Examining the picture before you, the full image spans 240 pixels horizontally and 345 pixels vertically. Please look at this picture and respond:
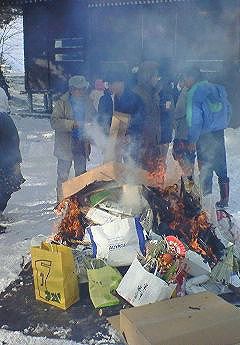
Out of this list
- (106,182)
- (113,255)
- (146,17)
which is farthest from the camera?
(146,17)

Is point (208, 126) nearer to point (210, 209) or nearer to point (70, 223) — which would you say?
point (210, 209)

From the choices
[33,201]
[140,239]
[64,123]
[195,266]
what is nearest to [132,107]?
[64,123]

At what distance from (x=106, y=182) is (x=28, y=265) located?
1063mm

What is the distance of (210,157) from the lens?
601cm

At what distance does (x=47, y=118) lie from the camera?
12703 mm

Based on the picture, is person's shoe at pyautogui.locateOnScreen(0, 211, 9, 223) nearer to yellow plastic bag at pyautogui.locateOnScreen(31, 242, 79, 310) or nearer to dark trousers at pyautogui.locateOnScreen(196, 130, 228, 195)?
yellow plastic bag at pyautogui.locateOnScreen(31, 242, 79, 310)

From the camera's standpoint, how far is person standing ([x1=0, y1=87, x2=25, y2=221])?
5602 mm

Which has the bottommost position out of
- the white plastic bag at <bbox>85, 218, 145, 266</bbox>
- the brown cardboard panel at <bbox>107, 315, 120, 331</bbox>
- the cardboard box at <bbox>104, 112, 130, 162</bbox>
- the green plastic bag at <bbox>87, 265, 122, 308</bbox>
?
the brown cardboard panel at <bbox>107, 315, 120, 331</bbox>

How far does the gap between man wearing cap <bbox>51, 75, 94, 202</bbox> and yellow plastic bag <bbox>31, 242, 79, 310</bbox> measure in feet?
7.68

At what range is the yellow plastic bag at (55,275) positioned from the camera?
3574mm

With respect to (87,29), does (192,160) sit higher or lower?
lower

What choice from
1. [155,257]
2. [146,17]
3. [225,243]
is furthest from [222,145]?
[146,17]

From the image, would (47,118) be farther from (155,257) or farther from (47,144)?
(155,257)

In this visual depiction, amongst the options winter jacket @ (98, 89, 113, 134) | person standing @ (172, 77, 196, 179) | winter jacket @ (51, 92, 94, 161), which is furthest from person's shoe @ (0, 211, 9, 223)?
person standing @ (172, 77, 196, 179)
